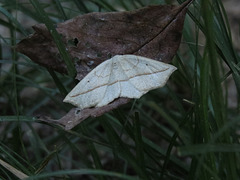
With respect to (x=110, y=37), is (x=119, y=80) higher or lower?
lower

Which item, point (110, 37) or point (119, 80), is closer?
point (119, 80)

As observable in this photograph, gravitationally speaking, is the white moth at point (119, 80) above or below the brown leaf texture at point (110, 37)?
below

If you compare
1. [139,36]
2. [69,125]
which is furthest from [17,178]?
[139,36]

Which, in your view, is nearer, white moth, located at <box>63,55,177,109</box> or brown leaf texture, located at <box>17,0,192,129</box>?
white moth, located at <box>63,55,177,109</box>

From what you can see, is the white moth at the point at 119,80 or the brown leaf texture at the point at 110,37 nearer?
the white moth at the point at 119,80

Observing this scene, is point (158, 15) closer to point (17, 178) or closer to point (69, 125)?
point (69, 125)
